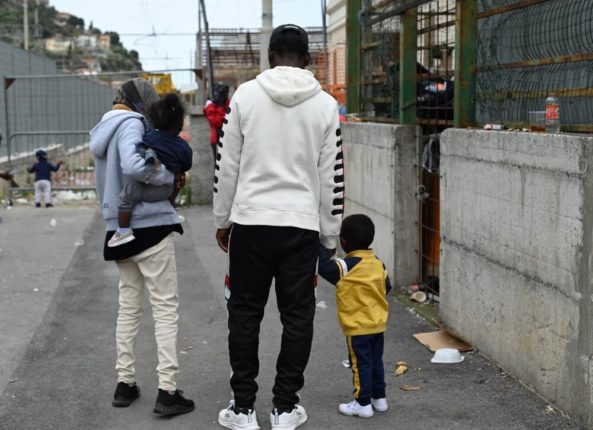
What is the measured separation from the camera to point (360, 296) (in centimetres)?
509

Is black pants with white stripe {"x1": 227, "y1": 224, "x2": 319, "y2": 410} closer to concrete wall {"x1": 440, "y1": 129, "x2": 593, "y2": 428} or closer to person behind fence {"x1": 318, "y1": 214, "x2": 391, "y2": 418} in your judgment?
person behind fence {"x1": 318, "y1": 214, "x2": 391, "y2": 418}

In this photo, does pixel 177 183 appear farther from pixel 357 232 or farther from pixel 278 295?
pixel 357 232

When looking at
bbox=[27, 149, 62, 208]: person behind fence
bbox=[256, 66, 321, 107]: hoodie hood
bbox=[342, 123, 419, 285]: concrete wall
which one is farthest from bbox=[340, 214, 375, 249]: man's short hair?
bbox=[27, 149, 62, 208]: person behind fence

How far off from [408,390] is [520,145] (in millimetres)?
1623

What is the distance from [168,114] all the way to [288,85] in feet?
2.71

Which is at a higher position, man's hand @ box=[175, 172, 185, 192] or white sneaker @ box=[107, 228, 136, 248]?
man's hand @ box=[175, 172, 185, 192]

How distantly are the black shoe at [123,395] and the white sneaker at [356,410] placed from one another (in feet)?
4.06

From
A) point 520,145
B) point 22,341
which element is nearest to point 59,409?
point 22,341

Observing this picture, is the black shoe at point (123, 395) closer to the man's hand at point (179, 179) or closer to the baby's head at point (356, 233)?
the man's hand at point (179, 179)

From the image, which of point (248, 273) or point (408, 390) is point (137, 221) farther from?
point (408, 390)

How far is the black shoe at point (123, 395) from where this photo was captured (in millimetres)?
5391

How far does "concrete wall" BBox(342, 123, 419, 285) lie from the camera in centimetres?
817

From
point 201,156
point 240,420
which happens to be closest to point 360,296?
point 240,420

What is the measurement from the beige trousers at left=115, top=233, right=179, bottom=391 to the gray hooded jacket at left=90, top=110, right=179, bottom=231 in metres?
0.17
